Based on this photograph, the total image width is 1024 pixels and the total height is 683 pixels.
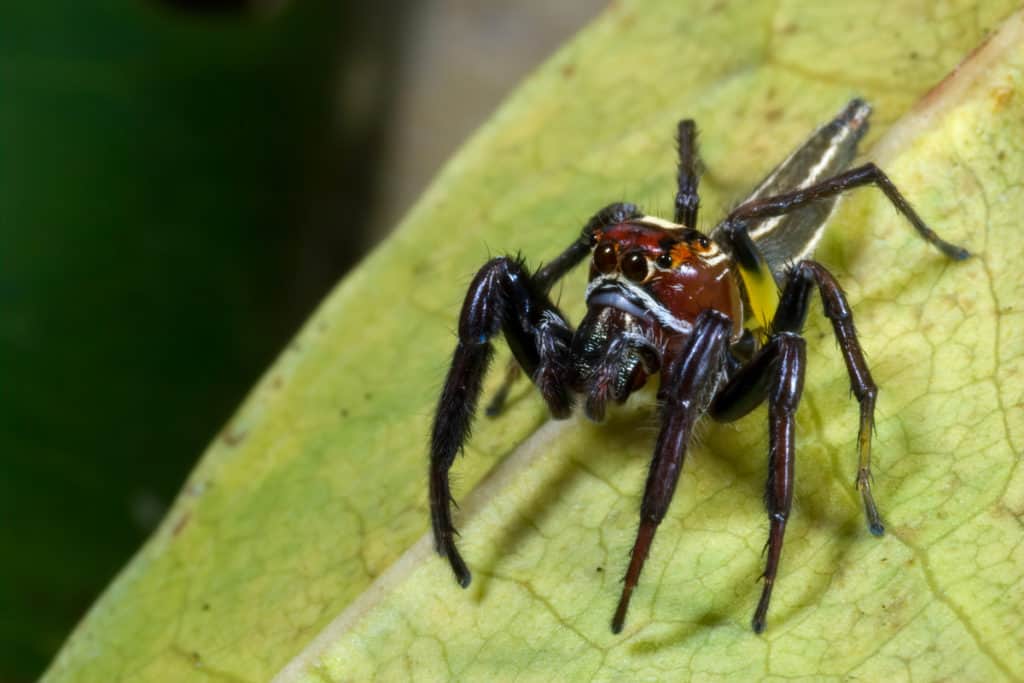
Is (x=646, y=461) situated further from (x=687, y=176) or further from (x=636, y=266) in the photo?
(x=687, y=176)

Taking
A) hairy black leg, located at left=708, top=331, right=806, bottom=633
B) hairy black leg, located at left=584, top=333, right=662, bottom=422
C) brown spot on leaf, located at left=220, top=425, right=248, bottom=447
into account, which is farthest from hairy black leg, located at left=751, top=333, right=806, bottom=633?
brown spot on leaf, located at left=220, top=425, right=248, bottom=447

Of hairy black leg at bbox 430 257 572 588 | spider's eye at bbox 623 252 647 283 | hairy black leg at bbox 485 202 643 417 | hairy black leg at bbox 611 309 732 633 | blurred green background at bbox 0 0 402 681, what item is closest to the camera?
hairy black leg at bbox 611 309 732 633

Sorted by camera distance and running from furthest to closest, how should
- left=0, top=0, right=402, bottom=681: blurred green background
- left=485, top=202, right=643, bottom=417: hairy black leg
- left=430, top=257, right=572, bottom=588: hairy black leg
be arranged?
left=0, top=0, right=402, bottom=681: blurred green background, left=485, top=202, right=643, bottom=417: hairy black leg, left=430, top=257, right=572, bottom=588: hairy black leg

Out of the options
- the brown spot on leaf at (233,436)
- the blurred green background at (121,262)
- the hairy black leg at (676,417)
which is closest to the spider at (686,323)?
the hairy black leg at (676,417)

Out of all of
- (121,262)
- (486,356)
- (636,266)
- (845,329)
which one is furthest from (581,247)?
(121,262)

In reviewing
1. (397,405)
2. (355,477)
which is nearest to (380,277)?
(397,405)

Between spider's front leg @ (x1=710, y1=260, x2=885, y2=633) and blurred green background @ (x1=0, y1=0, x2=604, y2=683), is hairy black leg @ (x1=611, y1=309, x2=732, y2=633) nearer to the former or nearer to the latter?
spider's front leg @ (x1=710, y1=260, x2=885, y2=633)
